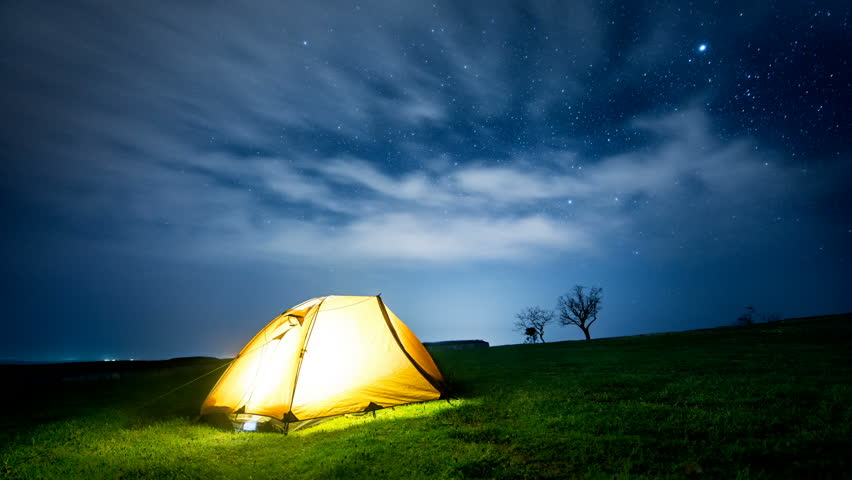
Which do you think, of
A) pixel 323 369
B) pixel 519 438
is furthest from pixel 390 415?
pixel 519 438

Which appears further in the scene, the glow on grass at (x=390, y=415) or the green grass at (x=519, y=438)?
the glow on grass at (x=390, y=415)

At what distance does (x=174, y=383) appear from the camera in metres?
15.5

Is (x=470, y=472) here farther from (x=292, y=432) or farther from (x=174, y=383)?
(x=174, y=383)

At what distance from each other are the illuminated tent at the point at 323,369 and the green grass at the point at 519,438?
384 mm

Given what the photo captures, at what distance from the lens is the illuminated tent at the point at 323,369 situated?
7.39 metres

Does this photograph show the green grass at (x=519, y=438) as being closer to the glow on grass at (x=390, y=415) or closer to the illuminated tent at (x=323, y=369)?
the glow on grass at (x=390, y=415)

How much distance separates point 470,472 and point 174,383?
15994 millimetres

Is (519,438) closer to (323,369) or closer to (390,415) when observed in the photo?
(390,415)

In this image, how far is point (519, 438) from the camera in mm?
5484

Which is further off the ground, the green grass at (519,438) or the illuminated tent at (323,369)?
the illuminated tent at (323,369)

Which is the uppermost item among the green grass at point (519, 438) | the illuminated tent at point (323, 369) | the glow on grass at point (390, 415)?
the illuminated tent at point (323, 369)

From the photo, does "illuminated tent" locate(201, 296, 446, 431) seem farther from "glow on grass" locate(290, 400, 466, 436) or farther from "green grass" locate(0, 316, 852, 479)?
"green grass" locate(0, 316, 852, 479)

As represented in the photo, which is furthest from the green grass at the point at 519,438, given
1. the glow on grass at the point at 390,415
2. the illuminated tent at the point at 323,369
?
the illuminated tent at the point at 323,369

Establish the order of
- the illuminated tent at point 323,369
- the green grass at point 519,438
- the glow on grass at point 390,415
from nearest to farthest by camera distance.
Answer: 1. the green grass at point 519,438
2. the glow on grass at point 390,415
3. the illuminated tent at point 323,369
